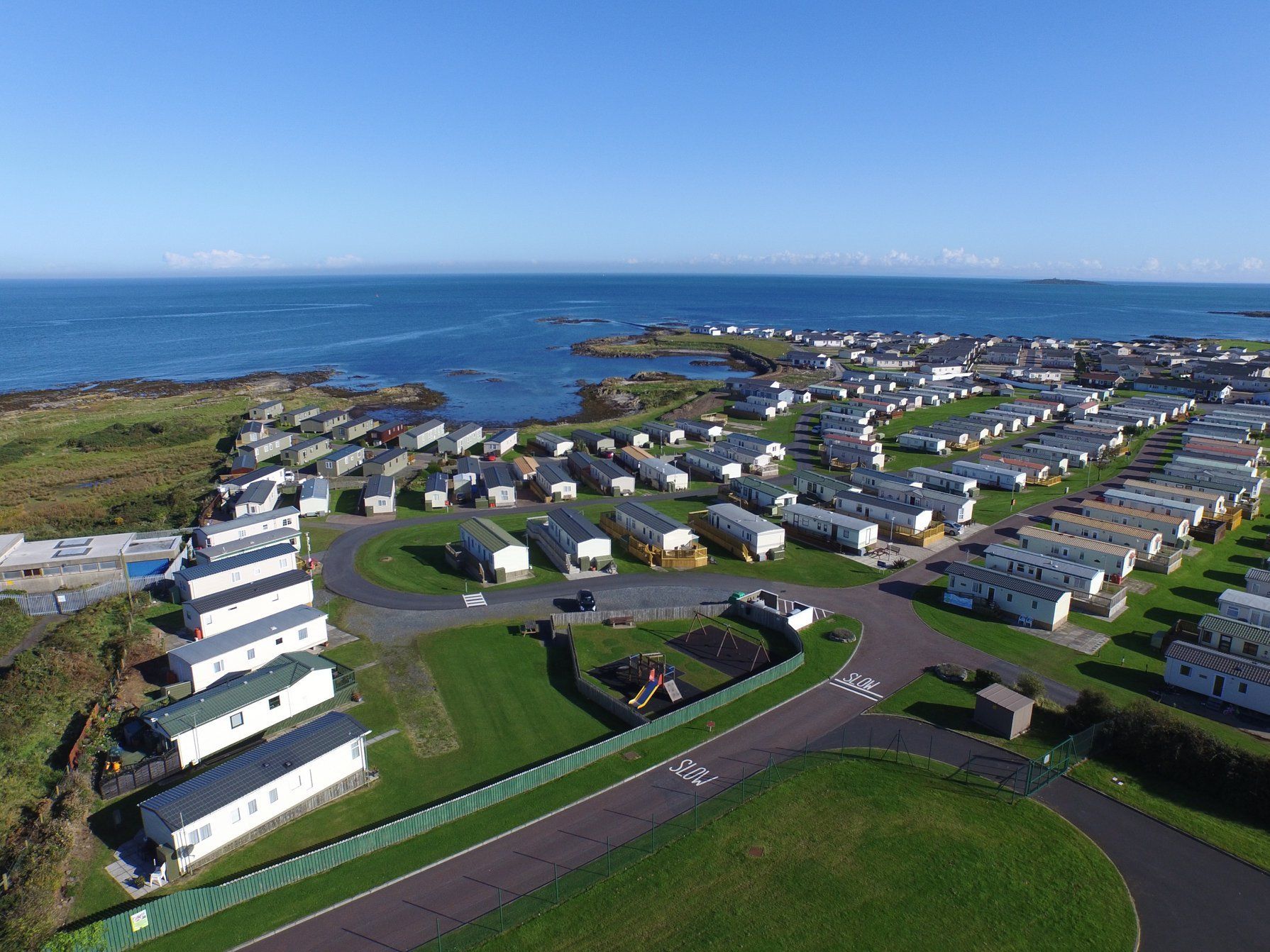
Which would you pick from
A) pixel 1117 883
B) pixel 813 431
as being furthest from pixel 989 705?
pixel 813 431

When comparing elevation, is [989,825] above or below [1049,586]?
below

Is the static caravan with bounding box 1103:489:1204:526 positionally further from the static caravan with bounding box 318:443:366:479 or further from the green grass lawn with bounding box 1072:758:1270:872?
the static caravan with bounding box 318:443:366:479

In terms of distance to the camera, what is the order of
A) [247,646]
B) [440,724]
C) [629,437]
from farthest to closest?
[629,437]
[247,646]
[440,724]

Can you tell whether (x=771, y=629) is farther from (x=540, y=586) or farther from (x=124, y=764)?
(x=124, y=764)

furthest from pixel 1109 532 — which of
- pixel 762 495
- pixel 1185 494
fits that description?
pixel 762 495

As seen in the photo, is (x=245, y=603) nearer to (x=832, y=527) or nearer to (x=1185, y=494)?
(x=832, y=527)
